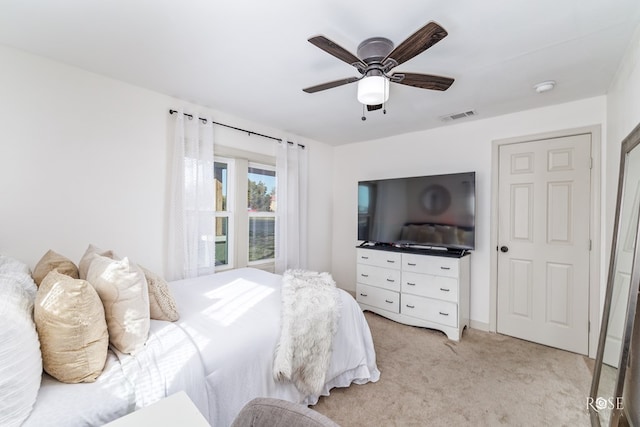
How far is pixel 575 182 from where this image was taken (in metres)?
2.72

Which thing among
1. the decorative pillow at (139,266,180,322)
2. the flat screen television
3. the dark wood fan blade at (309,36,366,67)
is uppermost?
the dark wood fan blade at (309,36,366,67)

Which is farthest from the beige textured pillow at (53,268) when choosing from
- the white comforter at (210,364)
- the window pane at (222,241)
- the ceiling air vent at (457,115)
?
the ceiling air vent at (457,115)

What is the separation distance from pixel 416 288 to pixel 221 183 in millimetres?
2592

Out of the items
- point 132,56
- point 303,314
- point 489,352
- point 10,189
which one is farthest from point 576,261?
point 10,189

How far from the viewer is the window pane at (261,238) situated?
361cm

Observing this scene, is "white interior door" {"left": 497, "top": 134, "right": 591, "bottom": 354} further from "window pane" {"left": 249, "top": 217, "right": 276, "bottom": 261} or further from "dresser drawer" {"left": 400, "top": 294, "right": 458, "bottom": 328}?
"window pane" {"left": 249, "top": 217, "right": 276, "bottom": 261}

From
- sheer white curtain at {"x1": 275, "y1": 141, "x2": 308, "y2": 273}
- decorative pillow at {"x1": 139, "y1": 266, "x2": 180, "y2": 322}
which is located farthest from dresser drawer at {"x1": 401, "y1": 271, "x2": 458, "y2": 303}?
decorative pillow at {"x1": 139, "y1": 266, "x2": 180, "y2": 322}

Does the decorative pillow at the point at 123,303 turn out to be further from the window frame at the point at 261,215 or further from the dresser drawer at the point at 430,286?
the dresser drawer at the point at 430,286

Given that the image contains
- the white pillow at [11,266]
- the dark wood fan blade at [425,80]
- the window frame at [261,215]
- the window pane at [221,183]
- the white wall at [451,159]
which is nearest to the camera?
the white pillow at [11,266]

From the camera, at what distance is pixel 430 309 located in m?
3.12

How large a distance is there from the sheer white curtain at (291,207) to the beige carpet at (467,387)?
1545 mm

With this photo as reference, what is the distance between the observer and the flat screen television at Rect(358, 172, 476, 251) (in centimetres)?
311

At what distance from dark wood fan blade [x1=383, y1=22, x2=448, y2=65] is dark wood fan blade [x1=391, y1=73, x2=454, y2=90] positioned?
19cm

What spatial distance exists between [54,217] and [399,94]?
3076mm
